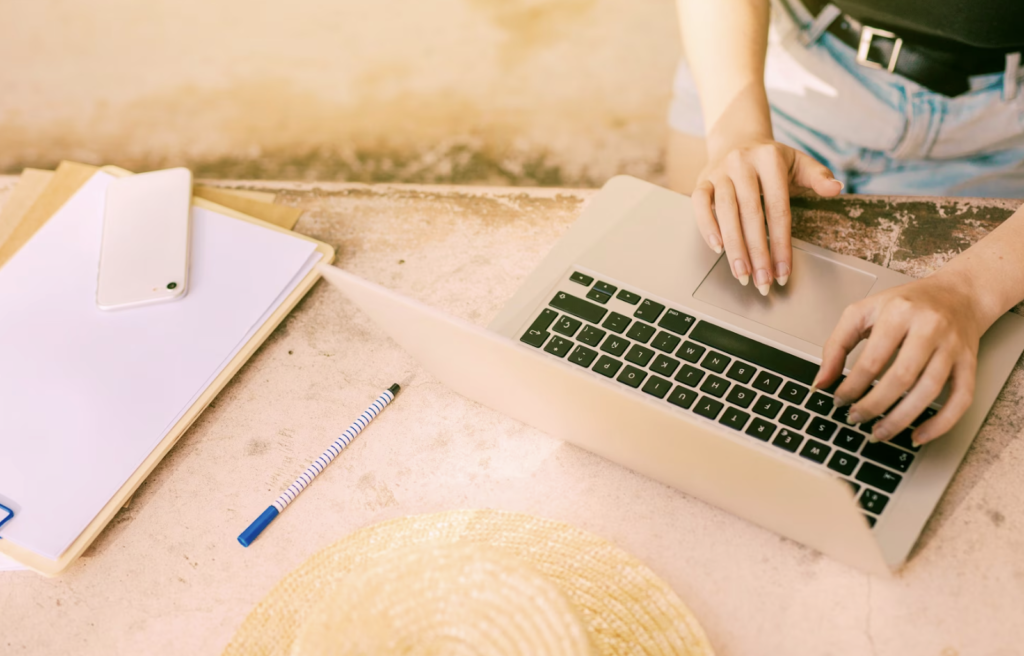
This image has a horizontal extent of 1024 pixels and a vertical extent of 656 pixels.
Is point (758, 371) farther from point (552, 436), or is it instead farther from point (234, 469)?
point (234, 469)

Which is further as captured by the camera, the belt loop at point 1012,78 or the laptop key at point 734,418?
the belt loop at point 1012,78

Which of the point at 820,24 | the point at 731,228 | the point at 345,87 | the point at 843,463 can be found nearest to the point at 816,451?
the point at 843,463

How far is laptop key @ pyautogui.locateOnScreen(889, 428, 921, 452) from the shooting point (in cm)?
61

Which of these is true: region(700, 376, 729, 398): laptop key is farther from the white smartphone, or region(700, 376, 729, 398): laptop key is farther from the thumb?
the white smartphone

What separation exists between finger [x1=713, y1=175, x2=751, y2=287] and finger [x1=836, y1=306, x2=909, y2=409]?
140 millimetres

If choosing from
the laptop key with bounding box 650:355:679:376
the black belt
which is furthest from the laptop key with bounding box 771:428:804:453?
the black belt

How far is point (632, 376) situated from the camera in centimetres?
67

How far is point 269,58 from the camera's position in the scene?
218 cm

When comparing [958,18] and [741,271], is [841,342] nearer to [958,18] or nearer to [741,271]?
[741,271]

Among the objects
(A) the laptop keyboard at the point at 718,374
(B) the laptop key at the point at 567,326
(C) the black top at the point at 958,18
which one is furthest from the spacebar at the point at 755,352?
(C) the black top at the point at 958,18

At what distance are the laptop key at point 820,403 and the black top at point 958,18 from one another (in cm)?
54

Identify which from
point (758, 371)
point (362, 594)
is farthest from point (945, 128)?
point (362, 594)

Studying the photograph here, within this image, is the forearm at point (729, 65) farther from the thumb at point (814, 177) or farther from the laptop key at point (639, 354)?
the laptop key at point (639, 354)

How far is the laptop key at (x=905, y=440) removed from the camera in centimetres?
61
